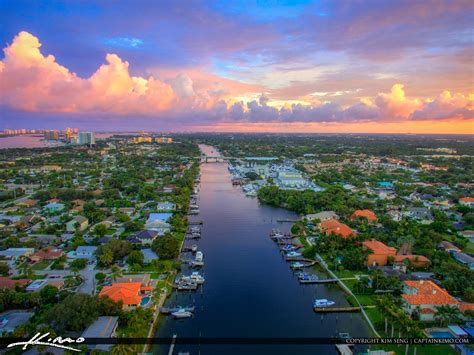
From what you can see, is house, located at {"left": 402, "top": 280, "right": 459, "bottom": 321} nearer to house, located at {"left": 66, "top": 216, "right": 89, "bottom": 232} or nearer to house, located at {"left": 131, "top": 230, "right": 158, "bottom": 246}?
house, located at {"left": 131, "top": 230, "right": 158, "bottom": 246}

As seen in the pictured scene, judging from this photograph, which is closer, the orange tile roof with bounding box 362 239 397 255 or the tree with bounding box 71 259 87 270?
the tree with bounding box 71 259 87 270

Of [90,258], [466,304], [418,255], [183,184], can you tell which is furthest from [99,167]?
[466,304]

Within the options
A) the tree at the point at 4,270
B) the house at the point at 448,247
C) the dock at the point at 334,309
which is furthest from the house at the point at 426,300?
the tree at the point at 4,270

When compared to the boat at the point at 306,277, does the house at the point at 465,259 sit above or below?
above

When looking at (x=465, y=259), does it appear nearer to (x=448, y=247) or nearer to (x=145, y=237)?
(x=448, y=247)

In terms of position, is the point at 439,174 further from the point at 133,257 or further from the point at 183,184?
the point at 133,257

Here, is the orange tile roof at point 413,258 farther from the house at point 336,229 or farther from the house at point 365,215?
the house at point 365,215

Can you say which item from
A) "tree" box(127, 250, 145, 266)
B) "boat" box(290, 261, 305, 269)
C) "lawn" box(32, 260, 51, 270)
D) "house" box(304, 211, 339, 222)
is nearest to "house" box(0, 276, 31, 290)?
"lawn" box(32, 260, 51, 270)
